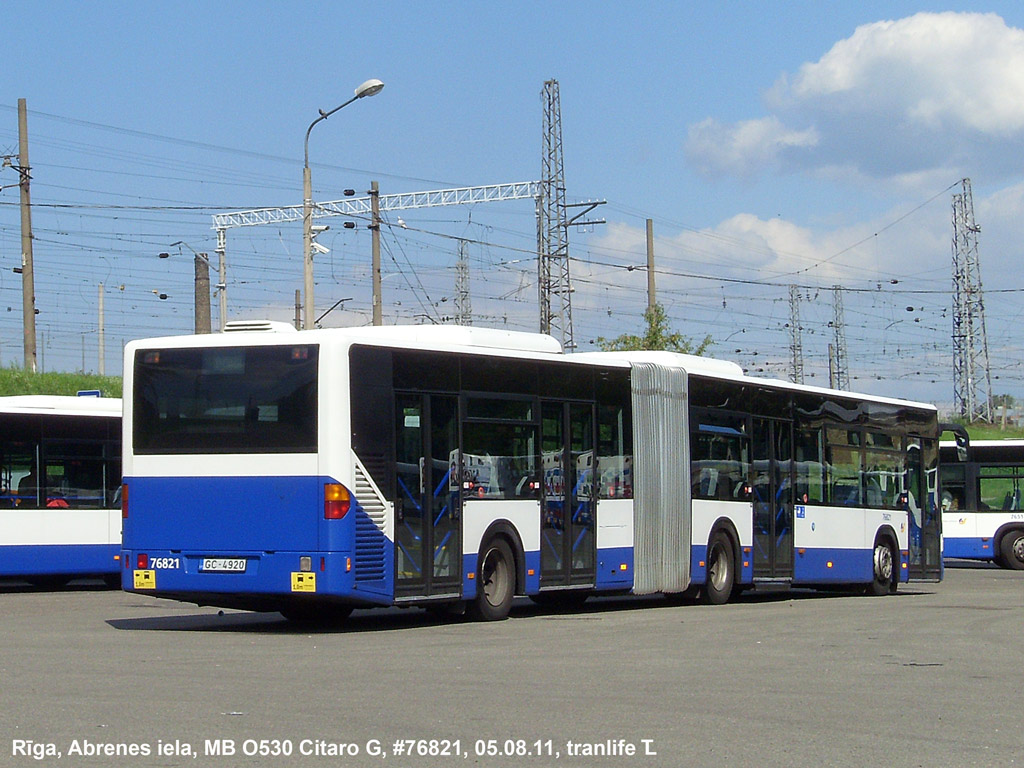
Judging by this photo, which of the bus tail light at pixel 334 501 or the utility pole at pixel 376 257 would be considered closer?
the bus tail light at pixel 334 501

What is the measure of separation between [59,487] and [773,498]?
1044 centimetres

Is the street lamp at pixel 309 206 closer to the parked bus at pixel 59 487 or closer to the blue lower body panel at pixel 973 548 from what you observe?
the parked bus at pixel 59 487

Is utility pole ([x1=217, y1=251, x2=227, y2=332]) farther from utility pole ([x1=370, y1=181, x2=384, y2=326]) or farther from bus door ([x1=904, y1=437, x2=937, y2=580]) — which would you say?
bus door ([x1=904, y1=437, x2=937, y2=580])

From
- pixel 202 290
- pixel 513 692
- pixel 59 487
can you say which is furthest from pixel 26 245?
pixel 513 692

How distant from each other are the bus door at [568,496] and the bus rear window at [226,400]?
3658 mm

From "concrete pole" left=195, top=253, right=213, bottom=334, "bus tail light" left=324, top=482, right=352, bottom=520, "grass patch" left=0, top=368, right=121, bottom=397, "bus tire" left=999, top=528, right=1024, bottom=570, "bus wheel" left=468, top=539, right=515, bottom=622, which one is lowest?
"bus tire" left=999, top=528, right=1024, bottom=570

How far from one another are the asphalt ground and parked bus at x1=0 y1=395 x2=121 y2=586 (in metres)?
5.65

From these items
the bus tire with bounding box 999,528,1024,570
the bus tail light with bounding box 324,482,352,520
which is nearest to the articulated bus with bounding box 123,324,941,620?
the bus tail light with bounding box 324,482,352,520

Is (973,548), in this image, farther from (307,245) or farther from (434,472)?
(434,472)

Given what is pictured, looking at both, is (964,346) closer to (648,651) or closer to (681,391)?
(681,391)

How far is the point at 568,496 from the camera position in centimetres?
1825

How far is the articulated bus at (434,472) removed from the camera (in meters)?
15.1

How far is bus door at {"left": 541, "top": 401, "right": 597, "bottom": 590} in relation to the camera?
17922mm

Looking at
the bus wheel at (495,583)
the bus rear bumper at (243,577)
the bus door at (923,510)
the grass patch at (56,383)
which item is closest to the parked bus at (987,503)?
the bus door at (923,510)
